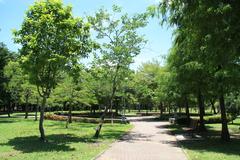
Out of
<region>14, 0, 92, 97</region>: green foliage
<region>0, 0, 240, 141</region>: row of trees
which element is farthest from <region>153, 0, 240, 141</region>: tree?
<region>14, 0, 92, 97</region>: green foliage

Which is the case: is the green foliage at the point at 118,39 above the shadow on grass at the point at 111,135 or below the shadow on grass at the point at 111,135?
above

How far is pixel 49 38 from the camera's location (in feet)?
56.3

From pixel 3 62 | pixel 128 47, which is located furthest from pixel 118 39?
pixel 3 62

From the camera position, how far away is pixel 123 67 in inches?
872

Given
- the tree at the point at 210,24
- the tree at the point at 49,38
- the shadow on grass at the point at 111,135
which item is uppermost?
the tree at the point at 49,38

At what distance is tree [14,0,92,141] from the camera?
1683 centimetres

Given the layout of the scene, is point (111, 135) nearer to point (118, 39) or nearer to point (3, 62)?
point (118, 39)

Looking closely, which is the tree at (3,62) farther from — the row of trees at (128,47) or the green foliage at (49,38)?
the green foliage at (49,38)

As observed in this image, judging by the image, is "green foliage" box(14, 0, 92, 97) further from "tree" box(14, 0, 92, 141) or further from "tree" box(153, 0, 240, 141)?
"tree" box(153, 0, 240, 141)

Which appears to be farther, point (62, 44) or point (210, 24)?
point (62, 44)

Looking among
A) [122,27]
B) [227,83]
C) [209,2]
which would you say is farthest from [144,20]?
[209,2]

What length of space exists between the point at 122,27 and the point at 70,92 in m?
11.4

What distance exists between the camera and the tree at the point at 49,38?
16828mm

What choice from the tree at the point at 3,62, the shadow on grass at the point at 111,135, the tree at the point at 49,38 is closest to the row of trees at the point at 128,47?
the tree at the point at 49,38
